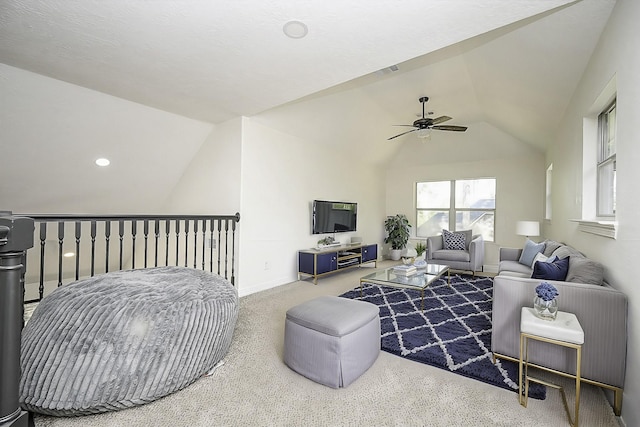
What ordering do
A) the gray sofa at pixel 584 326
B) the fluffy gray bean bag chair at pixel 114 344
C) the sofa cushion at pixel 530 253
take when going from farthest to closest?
the sofa cushion at pixel 530 253 < the gray sofa at pixel 584 326 < the fluffy gray bean bag chair at pixel 114 344

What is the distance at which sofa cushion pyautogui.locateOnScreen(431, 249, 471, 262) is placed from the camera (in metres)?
5.11

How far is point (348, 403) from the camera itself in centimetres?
177

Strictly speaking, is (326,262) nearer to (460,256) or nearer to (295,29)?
(460,256)

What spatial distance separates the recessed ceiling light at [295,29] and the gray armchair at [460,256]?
14.6ft

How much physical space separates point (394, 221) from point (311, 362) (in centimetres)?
547

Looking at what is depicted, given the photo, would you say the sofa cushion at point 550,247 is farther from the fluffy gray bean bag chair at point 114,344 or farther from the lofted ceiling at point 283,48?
the fluffy gray bean bag chair at point 114,344

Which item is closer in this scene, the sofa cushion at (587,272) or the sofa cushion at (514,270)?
the sofa cushion at (587,272)

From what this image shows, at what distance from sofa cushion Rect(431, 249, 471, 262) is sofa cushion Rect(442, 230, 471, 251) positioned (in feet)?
0.66

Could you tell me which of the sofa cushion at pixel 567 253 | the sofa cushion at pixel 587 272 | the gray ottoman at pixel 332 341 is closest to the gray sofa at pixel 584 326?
the sofa cushion at pixel 587 272

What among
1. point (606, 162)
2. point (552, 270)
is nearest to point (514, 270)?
point (552, 270)

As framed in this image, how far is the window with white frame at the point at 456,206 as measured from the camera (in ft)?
20.8

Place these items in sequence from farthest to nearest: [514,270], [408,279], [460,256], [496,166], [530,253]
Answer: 1. [496,166]
2. [460,256]
3. [530,253]
4. [514,270]
5. [408,279]

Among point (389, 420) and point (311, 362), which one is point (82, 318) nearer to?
point (311, 362)

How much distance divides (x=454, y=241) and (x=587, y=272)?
3.56 metres
